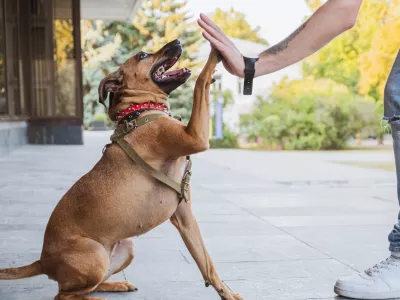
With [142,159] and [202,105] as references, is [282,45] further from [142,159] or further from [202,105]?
[142,159]

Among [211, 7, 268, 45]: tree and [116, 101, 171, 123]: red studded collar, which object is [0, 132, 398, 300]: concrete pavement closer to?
[116, 101, 171, 123]: red studded collar

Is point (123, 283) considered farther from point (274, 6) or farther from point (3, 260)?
point (274, 6)

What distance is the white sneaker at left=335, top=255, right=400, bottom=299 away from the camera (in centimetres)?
288

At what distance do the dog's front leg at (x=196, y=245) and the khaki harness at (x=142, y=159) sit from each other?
0.10 meters

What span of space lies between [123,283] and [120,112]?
2.97ft

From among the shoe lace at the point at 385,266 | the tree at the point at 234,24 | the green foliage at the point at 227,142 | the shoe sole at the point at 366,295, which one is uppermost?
the tree at the point at 234,24

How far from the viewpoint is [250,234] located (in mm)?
4426

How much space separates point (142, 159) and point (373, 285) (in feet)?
4.49

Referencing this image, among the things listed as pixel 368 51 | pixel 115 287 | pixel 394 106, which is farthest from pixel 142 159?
pixel 368 51

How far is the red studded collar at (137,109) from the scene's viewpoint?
268 centimetres

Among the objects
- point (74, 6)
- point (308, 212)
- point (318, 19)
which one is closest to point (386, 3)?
point (74, 6)

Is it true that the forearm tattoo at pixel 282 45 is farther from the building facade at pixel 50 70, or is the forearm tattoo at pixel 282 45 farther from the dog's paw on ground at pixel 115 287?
the building facade at pixel 50 70

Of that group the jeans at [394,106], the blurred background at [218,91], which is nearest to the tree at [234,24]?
the blurred background at [218,91]

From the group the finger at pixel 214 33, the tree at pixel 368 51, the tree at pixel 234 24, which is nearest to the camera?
the finger at pixel 214 33
